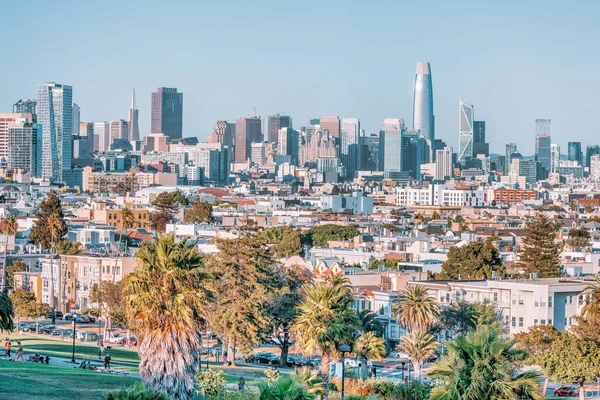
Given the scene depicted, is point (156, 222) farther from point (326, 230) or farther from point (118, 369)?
point (118, 369)

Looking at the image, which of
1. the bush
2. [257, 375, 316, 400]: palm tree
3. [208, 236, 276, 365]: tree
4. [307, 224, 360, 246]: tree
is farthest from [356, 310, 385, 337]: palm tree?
[307, 224, 360, 246]: tree

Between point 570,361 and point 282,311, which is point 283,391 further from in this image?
point 282,311

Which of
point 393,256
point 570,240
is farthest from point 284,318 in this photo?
point 570,240

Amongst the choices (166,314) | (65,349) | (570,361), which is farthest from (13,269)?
(166,314)

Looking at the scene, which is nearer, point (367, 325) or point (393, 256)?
point (367, 325)

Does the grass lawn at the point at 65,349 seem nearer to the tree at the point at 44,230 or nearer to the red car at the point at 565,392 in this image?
the red car at the point at 565,392

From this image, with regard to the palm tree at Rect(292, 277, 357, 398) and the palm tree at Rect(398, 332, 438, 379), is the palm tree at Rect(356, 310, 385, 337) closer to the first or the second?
the palm tree at Rect(398, 332, 438, 379)
